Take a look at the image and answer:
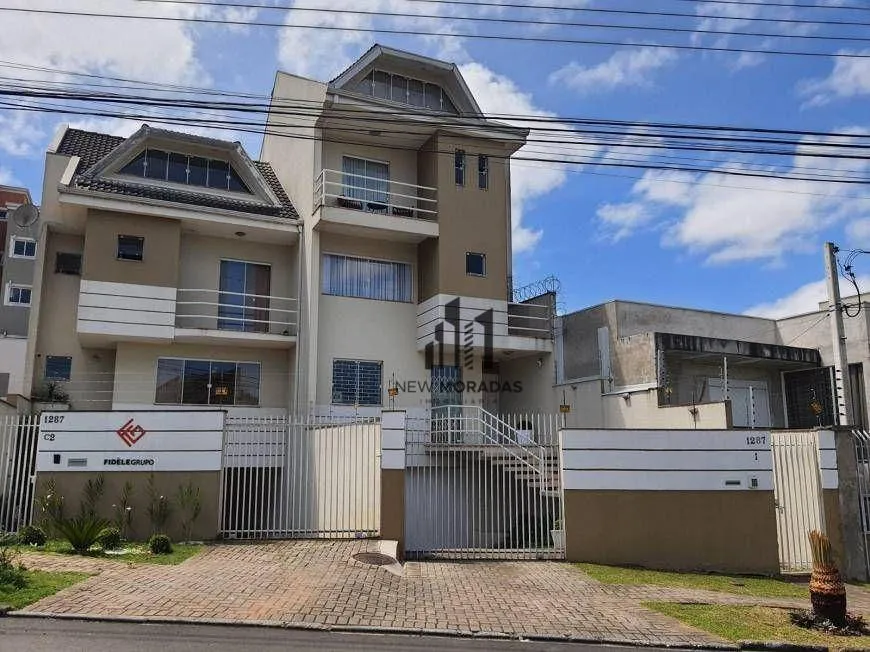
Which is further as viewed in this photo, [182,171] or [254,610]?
[182,171]

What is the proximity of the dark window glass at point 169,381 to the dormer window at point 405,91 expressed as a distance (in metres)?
9.76

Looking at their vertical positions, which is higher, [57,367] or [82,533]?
[57,367]

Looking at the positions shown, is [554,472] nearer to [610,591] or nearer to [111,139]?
[610,591]

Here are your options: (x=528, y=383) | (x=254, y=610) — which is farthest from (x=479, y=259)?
(x=254, y=610)

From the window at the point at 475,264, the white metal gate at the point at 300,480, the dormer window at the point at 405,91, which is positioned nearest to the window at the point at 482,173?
the window at the point at 475,264

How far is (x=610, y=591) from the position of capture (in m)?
9.95

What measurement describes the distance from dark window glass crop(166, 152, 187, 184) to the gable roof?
36 cm

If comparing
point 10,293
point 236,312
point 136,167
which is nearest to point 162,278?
point 236,312

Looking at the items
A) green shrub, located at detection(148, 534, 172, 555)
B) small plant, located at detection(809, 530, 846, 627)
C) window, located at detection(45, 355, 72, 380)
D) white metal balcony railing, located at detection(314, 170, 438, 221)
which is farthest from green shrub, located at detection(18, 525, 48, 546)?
small plant, located at detection(809, 530, 846, 627)

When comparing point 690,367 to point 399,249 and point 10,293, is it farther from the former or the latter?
point 10,293

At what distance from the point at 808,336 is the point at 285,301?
16917 millimetres

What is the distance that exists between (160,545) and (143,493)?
1.63 meters

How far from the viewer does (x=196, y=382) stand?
60.9 ft

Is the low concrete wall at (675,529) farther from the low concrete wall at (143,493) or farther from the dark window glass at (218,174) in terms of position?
the dark window glass at (218,174)
